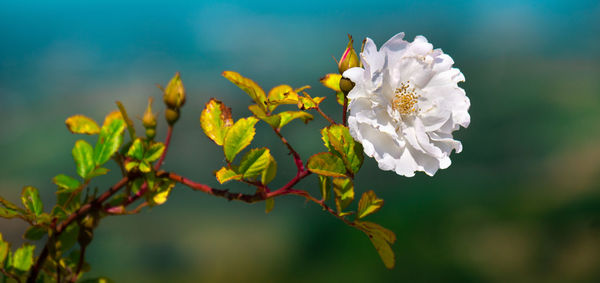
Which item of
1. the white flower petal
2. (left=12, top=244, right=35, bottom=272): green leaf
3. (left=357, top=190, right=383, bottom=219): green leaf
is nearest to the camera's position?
the white flower petal

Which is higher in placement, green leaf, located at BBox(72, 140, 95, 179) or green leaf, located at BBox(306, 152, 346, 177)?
green leaf, located at BBox(306, 152, 346, 177)

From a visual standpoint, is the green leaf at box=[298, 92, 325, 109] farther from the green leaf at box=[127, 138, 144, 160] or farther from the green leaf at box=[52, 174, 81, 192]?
the green leaf at box=[52, 174, 81, 192]

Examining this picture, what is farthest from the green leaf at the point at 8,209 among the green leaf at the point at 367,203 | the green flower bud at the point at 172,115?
the green leaf at the point at 367,203

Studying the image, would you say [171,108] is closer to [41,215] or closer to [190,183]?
[190,183]

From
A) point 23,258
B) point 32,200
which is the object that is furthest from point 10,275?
point 32,200

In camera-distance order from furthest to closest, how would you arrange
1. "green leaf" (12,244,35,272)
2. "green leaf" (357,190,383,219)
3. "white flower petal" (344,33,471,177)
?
1. "green leaf" (12,244,35,272)
2. "green leaf" (357,190,383,219)
3. "white flower petal" (344,33,471,177)

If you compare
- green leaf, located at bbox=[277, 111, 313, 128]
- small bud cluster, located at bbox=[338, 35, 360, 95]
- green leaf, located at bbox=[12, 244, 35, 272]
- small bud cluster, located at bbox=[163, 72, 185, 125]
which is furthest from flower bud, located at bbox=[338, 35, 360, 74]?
green leaf, located at bbox=[12, 244, 35, 272]

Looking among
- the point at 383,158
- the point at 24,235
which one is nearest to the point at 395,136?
the point at 383,158

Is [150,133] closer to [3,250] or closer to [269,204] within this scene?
[269,204]

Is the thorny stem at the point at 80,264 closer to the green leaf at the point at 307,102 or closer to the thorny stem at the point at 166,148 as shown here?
the thorny stem at the point at 166,148
